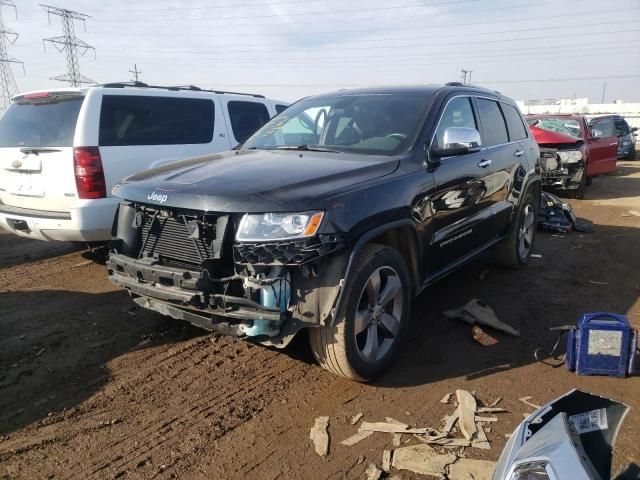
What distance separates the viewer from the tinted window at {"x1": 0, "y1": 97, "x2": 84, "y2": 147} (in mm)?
5102

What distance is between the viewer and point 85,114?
16.6ft

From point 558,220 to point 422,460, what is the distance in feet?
22.3

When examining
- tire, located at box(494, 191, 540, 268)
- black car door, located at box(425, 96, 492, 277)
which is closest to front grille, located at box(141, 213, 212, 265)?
black car door, located at box(425, 96, 492, 277)

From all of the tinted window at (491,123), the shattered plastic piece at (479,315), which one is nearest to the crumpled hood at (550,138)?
the tinted window at (491,123)

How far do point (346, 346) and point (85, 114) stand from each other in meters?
3.82

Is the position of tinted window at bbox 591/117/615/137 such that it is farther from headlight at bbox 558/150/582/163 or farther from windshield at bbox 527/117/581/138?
headlight at bbox 558/150/582/163

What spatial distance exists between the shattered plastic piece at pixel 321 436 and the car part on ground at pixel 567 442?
118 centimetres

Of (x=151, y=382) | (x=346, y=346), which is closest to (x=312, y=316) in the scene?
(x=346, y=346)

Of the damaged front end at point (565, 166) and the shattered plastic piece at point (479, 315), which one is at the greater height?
the damaged front end at point (565, 166)

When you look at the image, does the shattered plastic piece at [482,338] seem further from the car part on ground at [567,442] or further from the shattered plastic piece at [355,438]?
the car part on ground at [567,442]

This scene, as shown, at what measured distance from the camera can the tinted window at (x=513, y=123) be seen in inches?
219

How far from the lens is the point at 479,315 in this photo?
14.1 ft

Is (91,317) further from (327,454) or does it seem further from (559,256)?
(559,256)

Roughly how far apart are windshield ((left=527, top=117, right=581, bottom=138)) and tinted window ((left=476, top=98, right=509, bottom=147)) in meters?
8.26
